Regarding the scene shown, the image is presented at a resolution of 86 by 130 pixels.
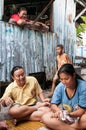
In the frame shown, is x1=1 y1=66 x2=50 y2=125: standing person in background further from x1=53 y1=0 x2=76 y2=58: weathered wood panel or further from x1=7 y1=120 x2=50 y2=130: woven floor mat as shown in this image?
x1=53 y1=0 x2=76 y2=58: weathered wood panel

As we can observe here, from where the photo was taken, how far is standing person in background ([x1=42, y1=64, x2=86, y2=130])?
4.23 meters

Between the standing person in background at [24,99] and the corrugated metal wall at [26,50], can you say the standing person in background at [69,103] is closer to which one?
the standing person in background at [24,99]

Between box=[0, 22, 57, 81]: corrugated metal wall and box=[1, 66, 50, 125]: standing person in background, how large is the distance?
2.74m

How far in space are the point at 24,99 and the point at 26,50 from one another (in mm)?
3865

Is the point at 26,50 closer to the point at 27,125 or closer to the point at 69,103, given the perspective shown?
the point at 27,125

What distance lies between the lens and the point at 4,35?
806cm

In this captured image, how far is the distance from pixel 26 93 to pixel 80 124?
1364mm

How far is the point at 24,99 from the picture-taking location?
212 inches

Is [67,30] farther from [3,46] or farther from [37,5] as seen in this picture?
[3,46]

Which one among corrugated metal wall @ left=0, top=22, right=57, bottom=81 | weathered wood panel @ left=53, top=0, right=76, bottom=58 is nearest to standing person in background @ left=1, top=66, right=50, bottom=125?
corrugated metal wall @ left=0, top=22, right=57, bottom=81

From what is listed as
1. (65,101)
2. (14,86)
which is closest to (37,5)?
(14,86)

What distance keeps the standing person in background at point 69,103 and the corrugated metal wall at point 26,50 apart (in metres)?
3.72

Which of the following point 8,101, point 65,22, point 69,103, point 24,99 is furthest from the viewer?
point 65,22

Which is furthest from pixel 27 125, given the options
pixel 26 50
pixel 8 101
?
pixel 26 50
